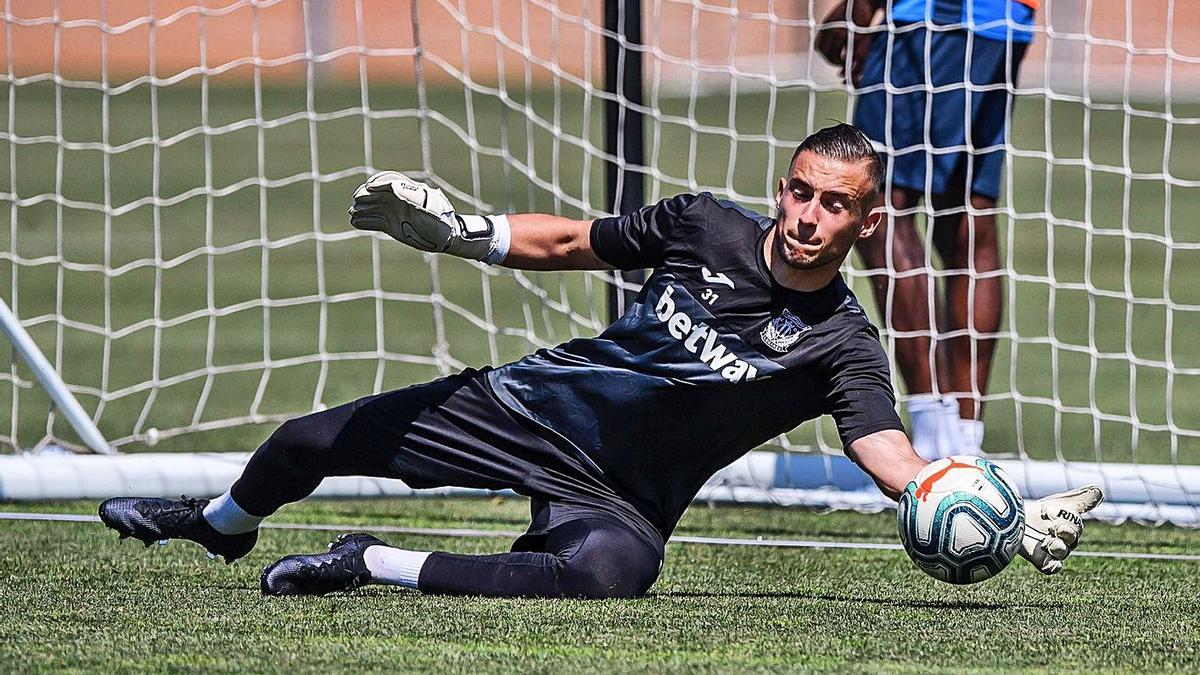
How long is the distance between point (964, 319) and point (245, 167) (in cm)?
848

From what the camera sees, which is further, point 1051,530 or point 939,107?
point 939,107

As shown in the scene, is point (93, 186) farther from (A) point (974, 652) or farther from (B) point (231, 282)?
(A) point (974, 652)

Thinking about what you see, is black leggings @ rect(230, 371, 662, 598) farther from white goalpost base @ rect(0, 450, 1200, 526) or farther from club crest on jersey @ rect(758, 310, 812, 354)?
white goalpost base @ rect(0, 450, 1200, 526)

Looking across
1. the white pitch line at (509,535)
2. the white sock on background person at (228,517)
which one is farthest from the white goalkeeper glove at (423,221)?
the white pitch line at (509,535)

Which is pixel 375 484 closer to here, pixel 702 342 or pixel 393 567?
pixel 393 567

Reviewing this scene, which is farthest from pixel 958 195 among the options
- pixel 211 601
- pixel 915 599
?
pixel 211 601

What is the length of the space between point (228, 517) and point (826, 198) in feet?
5.27

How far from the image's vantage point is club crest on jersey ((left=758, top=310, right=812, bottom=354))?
385 cm

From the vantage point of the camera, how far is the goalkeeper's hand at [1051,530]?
3531 mm

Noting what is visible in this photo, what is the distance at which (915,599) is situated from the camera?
4.03 metres

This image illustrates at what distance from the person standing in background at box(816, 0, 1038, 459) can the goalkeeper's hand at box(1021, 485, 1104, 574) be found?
2.00 m

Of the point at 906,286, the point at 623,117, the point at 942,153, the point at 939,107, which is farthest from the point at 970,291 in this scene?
the point at 623,117

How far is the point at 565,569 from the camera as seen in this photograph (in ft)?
12.4

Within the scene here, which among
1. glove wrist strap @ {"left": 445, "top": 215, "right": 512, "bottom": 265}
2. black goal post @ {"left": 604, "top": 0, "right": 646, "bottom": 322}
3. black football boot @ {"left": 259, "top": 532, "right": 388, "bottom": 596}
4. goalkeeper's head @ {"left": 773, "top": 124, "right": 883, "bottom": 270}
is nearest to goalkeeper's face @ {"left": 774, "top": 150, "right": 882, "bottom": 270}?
goalkeeper's head @ {"left": 773, "top": 124, "right": 883, "bottom": 270}
